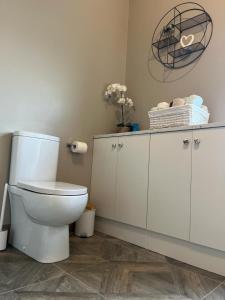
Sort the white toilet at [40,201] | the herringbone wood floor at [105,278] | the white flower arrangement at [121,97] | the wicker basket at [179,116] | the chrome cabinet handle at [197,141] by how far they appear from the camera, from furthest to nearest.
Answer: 1. the white flower arrangement at [121,97]
2. the wicker basket at [179,116]
3. the chrome cabinet handle at [197,141]
4. the white toilet at [40,201]
5. the herringbone wood floor at [105,278]

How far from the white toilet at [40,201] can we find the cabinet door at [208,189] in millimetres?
664

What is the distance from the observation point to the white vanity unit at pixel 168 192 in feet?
4.65

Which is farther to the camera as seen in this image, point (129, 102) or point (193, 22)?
point (129, 102)

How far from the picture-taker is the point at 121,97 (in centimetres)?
244

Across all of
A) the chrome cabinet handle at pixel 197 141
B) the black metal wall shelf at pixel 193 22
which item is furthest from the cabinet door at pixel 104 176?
the black metal wall shelf at pixel 193 22

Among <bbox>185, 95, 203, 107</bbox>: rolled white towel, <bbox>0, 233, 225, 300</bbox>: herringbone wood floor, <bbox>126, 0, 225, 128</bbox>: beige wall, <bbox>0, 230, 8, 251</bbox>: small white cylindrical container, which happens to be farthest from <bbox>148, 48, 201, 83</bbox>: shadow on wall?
<bbox>0, 230, 8, 251</bbox>: small white cylindrical container

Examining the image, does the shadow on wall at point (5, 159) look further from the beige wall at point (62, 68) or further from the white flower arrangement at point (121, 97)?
the white flower arrangement at point (121, 97)

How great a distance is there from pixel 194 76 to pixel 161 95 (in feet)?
1.08

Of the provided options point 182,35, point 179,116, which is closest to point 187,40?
point 182,35

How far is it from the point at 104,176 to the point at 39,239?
814mm

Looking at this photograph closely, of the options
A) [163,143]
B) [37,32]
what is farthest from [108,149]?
[37,32]

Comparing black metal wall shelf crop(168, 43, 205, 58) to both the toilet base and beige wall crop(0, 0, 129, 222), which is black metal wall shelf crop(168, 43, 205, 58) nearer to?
beige wall crop(0, 0, 129, 222)

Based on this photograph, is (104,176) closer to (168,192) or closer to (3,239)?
(168,192)

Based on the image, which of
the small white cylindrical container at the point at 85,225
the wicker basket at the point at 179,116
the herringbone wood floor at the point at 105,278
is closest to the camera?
the herringbone wood floor at the point at 105,278
